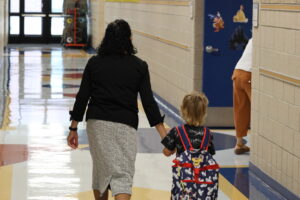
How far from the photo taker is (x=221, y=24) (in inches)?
387

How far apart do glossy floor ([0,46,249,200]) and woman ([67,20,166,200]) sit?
1502 millimetres

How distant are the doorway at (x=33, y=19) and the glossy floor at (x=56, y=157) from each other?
43.0ft

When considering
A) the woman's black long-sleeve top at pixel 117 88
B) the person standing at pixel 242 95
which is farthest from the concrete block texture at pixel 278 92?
the woman's black long-sleeve top at pixel 117 88

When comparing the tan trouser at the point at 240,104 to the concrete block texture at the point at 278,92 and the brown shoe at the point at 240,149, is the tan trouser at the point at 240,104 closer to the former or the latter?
the brown shoe at the point at 240,149

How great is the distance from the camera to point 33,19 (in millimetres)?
27047

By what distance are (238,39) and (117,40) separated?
212 inches

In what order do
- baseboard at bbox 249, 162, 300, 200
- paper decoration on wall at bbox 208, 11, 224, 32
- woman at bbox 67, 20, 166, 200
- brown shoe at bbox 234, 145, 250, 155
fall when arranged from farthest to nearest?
paper decoration on wall at bbox 208, 11, 224, 32, brown shoe at bbox 234, 145, 250, 155, baseboard at bbox 249, 162, 300, 200, woman at bbox 67, 20, 166, 200

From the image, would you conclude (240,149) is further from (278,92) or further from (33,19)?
(33,19)

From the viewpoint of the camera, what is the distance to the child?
4.34 m

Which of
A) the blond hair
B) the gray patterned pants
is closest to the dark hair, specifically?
the gray patterned pants

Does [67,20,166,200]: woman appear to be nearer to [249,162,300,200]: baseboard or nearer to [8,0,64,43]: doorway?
[249,162,300,200]: baseboard

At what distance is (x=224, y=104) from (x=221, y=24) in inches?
40.4

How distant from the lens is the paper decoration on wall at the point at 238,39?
32.3 ft

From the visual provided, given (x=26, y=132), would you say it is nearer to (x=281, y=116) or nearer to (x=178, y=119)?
(x=178, y=119)
